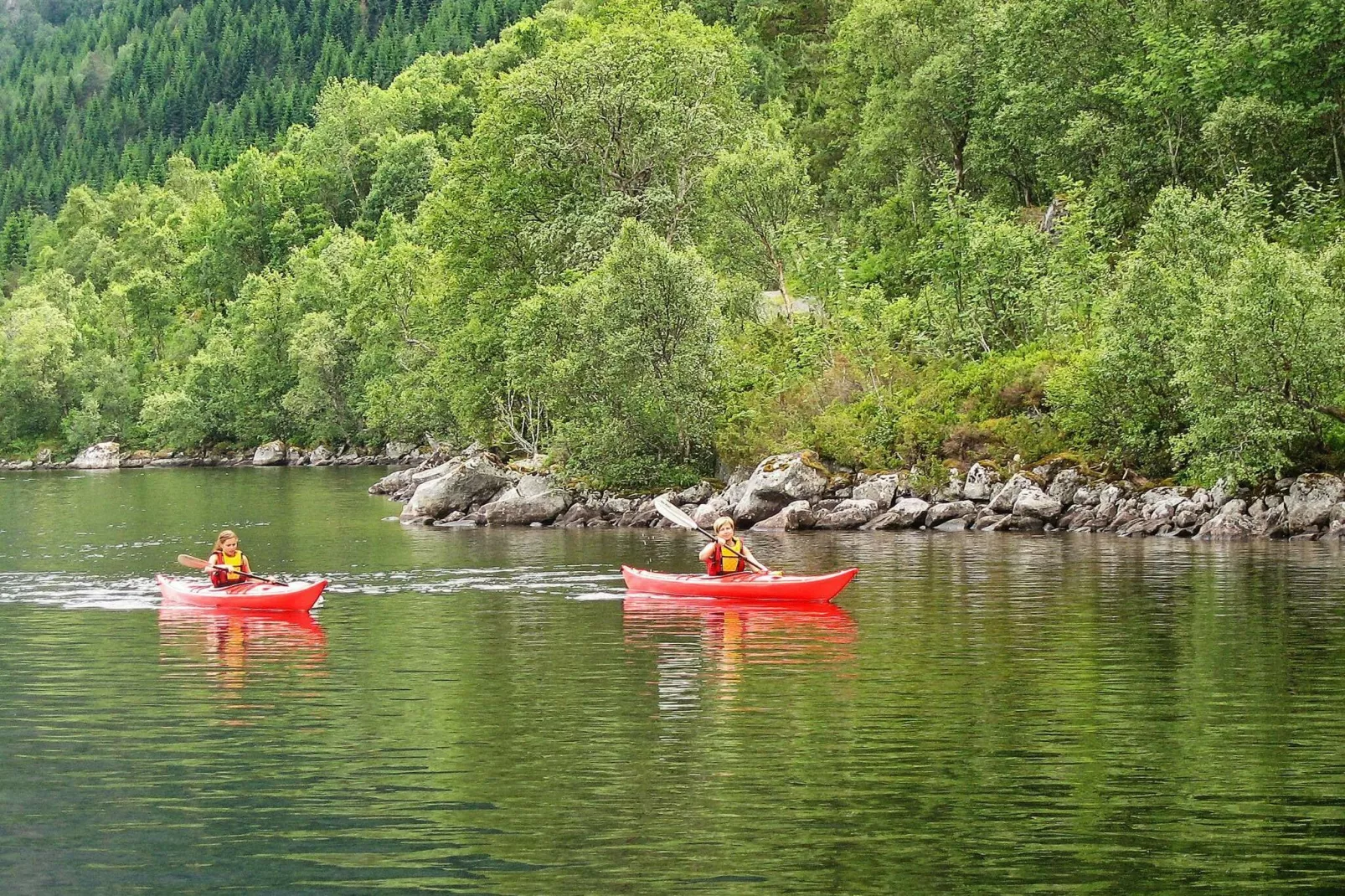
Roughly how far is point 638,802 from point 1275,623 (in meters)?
15.4

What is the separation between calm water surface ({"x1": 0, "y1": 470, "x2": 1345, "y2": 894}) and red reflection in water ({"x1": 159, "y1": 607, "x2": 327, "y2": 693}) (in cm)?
13

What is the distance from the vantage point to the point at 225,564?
3109 cm

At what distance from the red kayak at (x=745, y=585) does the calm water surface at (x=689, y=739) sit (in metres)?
0.70

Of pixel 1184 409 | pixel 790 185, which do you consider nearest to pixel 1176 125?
pixel 790 185

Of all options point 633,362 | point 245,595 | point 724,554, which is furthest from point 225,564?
point 633,362

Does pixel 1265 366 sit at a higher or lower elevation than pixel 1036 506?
higher

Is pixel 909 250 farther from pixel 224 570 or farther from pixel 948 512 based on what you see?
pixel 224 570

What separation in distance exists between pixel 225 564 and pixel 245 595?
99cm

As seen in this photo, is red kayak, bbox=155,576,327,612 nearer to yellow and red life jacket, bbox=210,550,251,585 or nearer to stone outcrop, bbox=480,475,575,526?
yellow and red life jacket, bbox=210,550,251,585

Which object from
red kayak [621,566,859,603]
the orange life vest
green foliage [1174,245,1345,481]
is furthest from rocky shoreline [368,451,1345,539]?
the orange life vest

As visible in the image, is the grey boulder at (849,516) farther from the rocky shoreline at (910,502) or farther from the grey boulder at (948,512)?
the grey boulder at (948,512)

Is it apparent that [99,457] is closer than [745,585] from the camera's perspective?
No

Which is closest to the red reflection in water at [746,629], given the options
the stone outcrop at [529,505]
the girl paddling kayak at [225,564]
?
the girl paddling kayak at [225,564]

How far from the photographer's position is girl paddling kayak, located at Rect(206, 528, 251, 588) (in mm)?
30922
